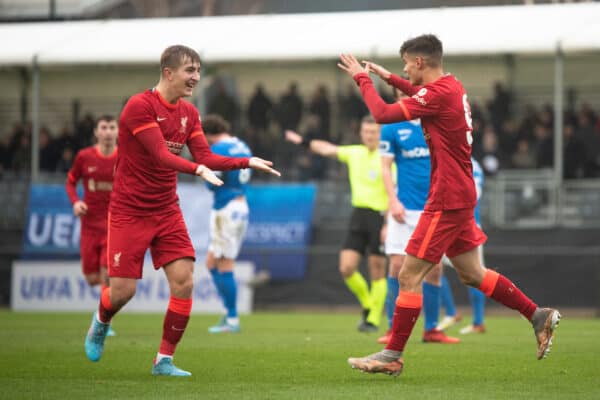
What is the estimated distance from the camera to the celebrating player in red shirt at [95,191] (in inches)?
546

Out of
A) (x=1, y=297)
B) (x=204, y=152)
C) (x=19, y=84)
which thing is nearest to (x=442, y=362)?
(x=204, y=152)

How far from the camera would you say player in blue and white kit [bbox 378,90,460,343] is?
38.3 feet

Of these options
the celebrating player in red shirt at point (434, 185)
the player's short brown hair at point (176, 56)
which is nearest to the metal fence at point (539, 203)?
the celebrating player in red shirt at point (434, 185)

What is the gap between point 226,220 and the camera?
1443 centimetres

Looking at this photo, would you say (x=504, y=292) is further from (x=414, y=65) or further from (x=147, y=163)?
(x=147, y=163)

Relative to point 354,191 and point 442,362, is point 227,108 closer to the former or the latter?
point 354,191

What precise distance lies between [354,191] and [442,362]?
5.11 m

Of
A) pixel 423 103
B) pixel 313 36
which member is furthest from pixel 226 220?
pixel 313 36

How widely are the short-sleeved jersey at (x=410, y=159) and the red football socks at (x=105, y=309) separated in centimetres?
368

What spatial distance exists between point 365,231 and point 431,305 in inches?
92.4

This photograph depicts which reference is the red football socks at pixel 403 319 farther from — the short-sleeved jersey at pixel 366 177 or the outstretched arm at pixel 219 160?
the short-sleeved jersey at pixel 366 177

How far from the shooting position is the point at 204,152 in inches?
355

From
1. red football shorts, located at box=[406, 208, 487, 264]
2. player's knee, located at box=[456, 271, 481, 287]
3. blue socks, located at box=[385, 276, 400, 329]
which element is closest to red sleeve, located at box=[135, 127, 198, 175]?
red football shorts, located at box=[406, 208, 487, 264]

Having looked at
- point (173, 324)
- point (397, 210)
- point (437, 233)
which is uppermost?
point (397, 210)
